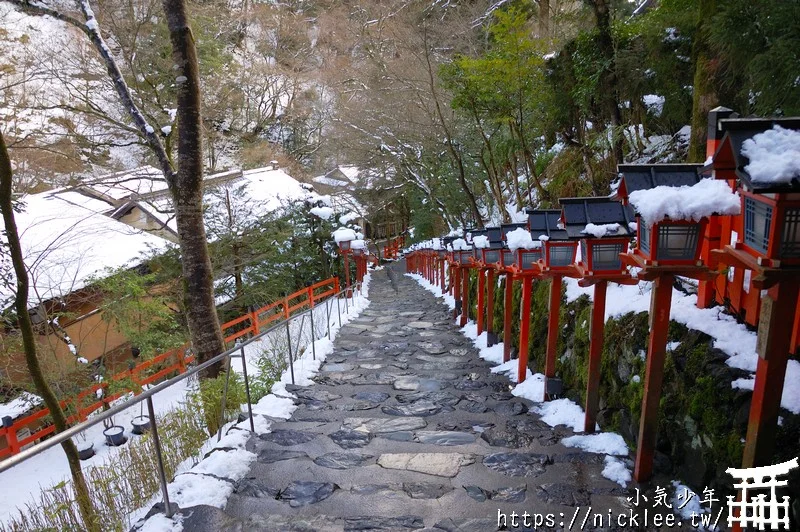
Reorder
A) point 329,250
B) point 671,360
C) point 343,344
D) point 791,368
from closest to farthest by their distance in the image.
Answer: point 791,368
point 671,360
point 343,344
point 329,250

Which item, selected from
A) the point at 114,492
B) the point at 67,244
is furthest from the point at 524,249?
the point at 67,244

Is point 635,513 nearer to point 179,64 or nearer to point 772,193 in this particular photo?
point 772,193

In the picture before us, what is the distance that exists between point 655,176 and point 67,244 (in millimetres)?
13580

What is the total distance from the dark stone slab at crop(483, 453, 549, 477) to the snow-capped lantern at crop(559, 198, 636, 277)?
1.86 meters

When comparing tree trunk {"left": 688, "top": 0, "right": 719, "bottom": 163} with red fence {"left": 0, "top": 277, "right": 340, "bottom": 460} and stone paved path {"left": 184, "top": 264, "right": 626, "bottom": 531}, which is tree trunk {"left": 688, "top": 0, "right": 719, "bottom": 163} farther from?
red fence {"left": 0, "top": 277, "right": 340, "bottom": 460}

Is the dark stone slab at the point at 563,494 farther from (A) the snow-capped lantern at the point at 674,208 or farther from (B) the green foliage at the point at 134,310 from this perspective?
(B) the green foliage at the point at 134,310

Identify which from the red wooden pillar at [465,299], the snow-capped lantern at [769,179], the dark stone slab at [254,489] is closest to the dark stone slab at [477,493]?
the dark stone slab at [254,489]

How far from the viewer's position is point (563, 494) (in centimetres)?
354

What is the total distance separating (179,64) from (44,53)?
5.66 m

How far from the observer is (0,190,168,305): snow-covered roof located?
10.1 meters

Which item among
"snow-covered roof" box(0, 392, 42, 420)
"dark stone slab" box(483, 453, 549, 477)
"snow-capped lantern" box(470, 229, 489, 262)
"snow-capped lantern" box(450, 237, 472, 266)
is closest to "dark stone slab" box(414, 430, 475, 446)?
"dark stone slab" box(483, 453, 549, 477)

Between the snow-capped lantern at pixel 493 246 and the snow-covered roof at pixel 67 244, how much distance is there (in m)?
9.25

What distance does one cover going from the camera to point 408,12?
50.6 ft

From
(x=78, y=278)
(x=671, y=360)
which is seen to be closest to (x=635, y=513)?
(x=671, y=360)
